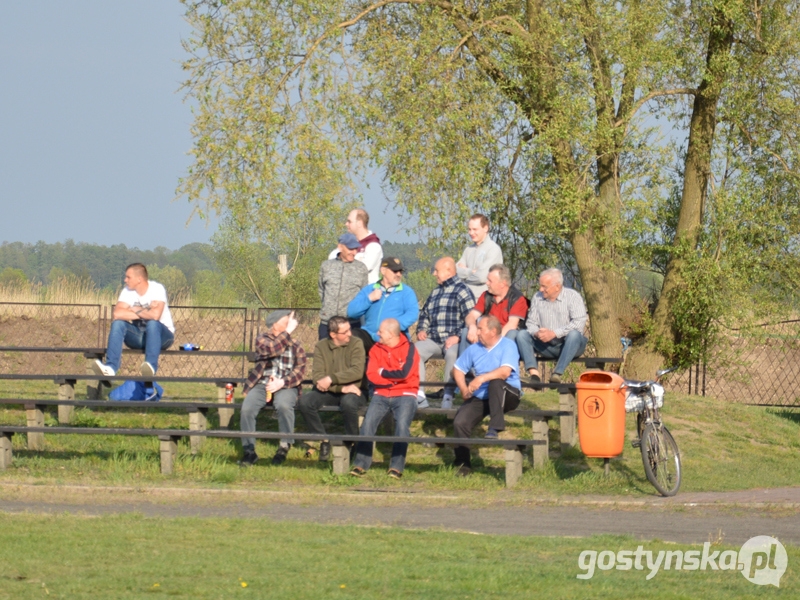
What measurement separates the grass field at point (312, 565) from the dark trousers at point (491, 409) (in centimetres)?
293

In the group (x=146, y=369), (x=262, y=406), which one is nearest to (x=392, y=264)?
(x=262, y=406)

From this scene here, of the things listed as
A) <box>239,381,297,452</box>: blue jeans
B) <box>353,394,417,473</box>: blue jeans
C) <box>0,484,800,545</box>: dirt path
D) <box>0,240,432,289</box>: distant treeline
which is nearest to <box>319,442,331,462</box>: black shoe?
<box>239,381,297,452</box>: blue jeans

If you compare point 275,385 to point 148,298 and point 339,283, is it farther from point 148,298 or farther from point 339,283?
point 148,298

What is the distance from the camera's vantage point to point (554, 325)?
475 inches

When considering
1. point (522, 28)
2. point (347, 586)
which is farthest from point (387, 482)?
point (522, 28)

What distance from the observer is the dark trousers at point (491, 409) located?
10.8 m

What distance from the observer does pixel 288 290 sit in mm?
36219

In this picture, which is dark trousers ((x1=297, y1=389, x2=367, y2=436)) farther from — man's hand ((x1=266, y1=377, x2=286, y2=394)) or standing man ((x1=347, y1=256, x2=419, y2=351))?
standing man ((x1=347, y1=256, x2=419, y2=351))

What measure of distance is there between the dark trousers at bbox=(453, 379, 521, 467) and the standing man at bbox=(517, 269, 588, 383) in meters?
1.08

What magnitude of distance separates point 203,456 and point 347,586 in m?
5.65

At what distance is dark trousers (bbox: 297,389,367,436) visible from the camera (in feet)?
36.5

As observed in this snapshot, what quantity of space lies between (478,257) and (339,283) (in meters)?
1.63

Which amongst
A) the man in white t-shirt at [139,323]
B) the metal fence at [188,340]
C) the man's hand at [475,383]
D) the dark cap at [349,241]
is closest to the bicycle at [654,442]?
the man's hand at [475,383]

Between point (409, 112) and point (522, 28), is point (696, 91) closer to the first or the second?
point (522, 28)
